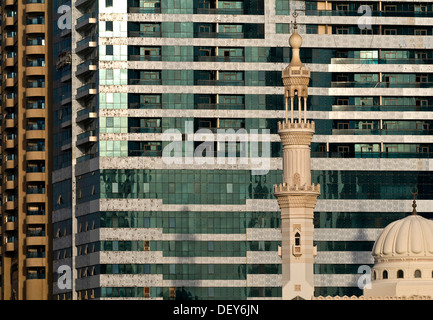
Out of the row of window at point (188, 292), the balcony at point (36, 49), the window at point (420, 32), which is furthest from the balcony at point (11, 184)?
the window at point (420, 32)

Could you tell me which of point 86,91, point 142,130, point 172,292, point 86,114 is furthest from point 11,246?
point 172,292

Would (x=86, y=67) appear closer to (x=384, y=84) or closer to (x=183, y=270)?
(x=183, y=270)

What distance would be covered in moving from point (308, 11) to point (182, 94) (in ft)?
54.0

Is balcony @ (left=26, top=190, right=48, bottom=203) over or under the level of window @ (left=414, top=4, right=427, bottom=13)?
under

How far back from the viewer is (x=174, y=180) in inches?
6914

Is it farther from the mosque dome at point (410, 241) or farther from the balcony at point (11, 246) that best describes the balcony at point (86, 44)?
the mosque dome at point (410, 241)

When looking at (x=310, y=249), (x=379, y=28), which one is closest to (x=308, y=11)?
(x=379, y=28)

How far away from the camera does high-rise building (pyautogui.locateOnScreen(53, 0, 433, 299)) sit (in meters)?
175

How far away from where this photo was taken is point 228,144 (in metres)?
177

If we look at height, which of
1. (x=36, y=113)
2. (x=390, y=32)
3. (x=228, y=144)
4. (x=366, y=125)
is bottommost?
(x=228, y=144)

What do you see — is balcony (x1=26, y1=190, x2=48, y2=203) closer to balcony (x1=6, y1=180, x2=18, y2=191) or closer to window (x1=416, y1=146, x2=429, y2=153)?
balcony (x1=6, y1=180, x2=18, y2=191)

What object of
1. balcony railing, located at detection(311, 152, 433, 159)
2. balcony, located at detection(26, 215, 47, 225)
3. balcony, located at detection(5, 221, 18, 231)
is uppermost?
balcony railing, located at detection(311, 152, 433, 159)

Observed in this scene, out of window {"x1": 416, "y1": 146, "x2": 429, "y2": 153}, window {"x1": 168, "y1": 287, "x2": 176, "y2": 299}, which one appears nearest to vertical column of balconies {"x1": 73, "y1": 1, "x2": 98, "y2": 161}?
window {"x1": 168, "y1": 287, "x2": 176, "y2": 299}

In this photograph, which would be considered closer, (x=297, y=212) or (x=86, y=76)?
(x=297, y=212)
